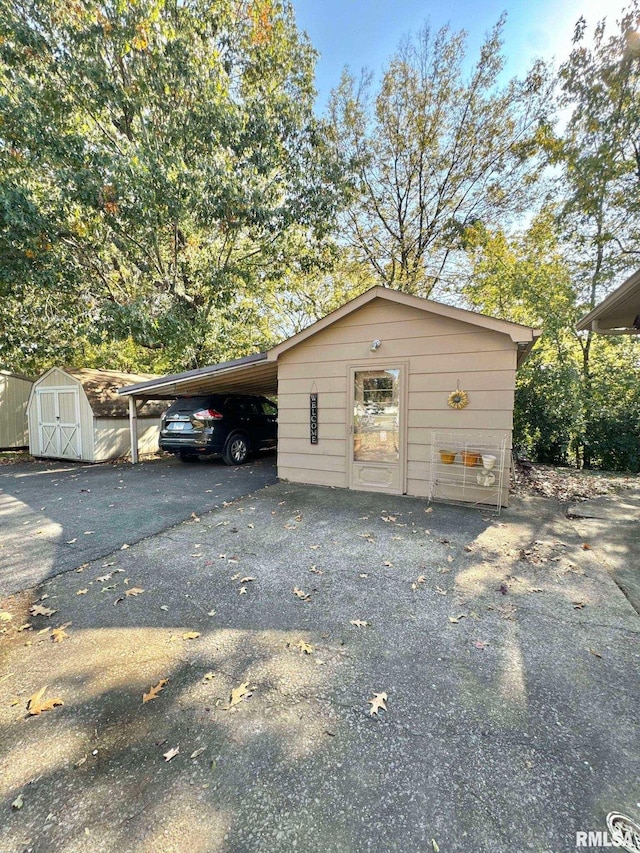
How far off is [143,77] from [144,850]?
12249mm

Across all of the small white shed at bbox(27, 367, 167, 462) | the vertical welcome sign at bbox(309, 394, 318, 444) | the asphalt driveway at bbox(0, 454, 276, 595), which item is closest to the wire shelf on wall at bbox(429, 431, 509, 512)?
the vertical welcome sign at bbox(309, 394, 318, 444)

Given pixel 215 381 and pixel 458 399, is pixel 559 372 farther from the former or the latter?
pixel 215 381

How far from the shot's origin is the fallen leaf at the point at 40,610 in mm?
2859

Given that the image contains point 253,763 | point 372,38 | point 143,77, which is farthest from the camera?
point 372,38

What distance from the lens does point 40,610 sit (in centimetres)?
290

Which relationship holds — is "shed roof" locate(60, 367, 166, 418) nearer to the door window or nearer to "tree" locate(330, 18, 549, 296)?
the door window

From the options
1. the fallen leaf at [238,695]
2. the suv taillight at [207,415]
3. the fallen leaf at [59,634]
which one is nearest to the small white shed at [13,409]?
the suv taillight at [207,415]

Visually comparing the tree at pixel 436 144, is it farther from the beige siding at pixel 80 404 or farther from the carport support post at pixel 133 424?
the beige siding at pixel 80 404

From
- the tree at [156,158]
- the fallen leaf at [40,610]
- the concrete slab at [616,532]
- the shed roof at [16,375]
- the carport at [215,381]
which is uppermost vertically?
the tree at [156,158]

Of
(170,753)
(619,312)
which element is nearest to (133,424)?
(170,753)

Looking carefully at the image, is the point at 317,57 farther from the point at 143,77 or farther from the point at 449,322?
the point at 449,322

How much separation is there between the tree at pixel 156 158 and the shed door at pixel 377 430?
20.8 ft

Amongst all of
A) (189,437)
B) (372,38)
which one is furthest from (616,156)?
(189,437)

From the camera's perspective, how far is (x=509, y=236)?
37.2ft
